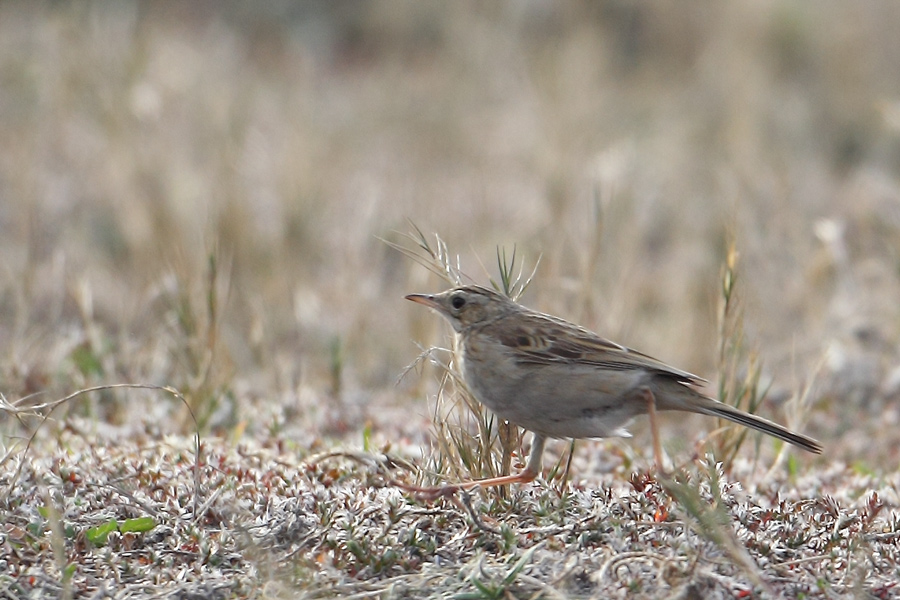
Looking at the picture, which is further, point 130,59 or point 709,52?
point 709,52

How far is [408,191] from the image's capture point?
12812 mm

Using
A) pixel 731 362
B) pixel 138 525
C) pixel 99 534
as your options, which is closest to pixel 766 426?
pixel 731 362

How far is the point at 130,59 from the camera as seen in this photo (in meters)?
8.95

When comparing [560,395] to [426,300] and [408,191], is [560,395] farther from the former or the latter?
[408,191]

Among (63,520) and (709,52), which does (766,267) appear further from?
(709,52)

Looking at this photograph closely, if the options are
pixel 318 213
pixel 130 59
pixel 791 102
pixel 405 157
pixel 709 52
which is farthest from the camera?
pixel 709 52

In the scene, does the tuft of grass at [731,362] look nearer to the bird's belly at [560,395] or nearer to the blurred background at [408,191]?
the blurred background at [408,191]

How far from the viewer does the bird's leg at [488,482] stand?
13.4 ft

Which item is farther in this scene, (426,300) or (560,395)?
(426,300)

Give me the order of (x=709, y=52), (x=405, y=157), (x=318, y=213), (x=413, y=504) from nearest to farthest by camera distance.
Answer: (x=413, y=504) < (x=318, y=213) < (x=405, y=157) < (x=709, y=52)

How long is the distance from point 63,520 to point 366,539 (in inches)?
44.7

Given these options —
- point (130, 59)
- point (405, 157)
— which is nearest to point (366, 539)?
point (130, 59)

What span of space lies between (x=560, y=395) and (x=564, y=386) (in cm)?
4

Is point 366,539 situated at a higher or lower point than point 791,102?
lower
